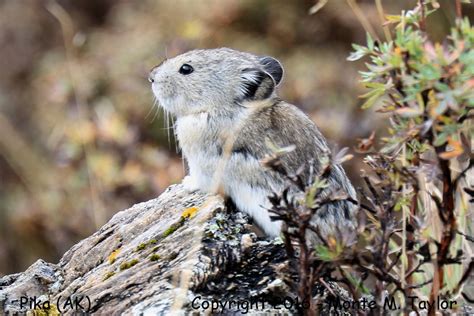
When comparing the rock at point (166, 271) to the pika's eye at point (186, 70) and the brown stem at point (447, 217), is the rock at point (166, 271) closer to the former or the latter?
the brown stem at point (447, 217)

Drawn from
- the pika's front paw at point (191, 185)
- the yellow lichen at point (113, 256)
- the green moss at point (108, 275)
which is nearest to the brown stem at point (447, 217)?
the green moss at point (108, 275)

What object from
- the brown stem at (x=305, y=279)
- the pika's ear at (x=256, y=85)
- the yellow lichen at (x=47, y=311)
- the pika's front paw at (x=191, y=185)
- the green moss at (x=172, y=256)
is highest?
the pika's ear at (x=256, y=85)

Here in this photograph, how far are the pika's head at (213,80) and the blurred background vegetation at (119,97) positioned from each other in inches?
87.9

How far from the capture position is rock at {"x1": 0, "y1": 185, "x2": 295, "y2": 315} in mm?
4094

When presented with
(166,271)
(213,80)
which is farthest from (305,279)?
(213,80)

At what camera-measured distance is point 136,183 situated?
8.88 m

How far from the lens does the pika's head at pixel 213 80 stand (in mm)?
5785

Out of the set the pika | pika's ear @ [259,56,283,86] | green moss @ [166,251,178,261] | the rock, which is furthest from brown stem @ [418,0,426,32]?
pika's ear @ [259,56,283,86]

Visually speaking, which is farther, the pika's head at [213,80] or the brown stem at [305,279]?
the pika's head at [213,80]

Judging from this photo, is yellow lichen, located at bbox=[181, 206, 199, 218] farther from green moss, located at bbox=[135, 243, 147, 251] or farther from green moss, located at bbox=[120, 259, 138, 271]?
green moss, located at bbox=[120, 259, 138, 271]

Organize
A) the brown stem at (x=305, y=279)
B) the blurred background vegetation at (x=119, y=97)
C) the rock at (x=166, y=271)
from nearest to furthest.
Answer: the brown stem at (x=305, y=279)
the rock at (x=166, y=271)
the blurred background vegetation at (x=119, y=97)

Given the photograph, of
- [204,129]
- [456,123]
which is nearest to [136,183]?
[204,129]

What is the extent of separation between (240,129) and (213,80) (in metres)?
0.65

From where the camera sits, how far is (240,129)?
17.8 feet
